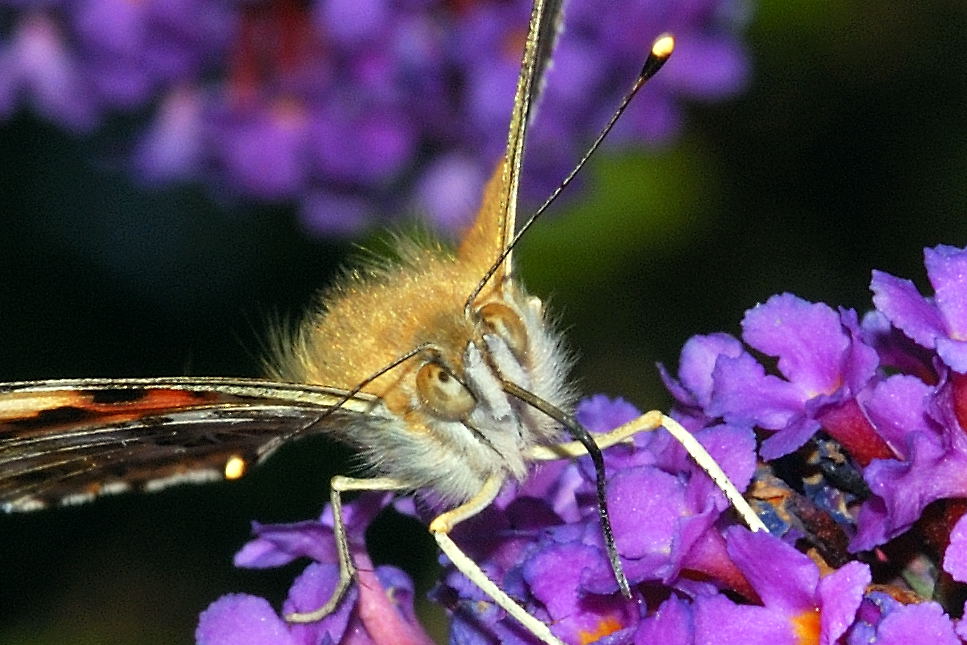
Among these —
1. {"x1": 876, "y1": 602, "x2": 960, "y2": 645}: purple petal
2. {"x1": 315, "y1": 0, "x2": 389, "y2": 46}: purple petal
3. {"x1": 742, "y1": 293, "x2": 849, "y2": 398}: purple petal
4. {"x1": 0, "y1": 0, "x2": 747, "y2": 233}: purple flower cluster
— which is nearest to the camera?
{"x1": 876, "y1": 602, "x2": 960, "y2": 645}: purple petal

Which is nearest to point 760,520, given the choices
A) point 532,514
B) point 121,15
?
point 532,514

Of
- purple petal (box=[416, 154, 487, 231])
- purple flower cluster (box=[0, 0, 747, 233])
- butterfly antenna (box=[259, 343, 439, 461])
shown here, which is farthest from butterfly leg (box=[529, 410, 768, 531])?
Answer: purple petal (box=[416, 154, 487, 231])

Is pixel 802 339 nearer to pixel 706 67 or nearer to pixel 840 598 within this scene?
pixel 840 598

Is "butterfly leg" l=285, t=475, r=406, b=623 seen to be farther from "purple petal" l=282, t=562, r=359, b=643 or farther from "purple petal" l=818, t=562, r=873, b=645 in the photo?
"purple petal" l=818, t=562, r=873, b=645

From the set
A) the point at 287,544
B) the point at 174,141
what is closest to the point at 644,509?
the point at 287,544

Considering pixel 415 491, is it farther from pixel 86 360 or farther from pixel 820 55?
pixel 820 55

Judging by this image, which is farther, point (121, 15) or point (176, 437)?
point (121, 15)

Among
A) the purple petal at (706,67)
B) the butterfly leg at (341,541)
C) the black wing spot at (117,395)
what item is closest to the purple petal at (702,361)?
the butterfly leg at (341,541)
